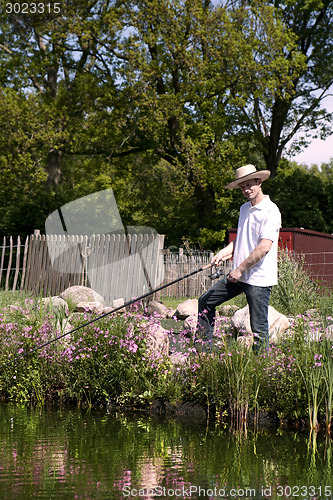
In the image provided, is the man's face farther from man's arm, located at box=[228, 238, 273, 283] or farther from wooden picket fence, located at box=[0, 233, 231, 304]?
wooden picket fence, located at box=[0, 233, 231, 304]

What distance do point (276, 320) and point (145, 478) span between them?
4.44 m

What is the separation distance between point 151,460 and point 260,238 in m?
2.29

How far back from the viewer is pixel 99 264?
14320 mm

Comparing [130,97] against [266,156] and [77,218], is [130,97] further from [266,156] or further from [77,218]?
[266,156]

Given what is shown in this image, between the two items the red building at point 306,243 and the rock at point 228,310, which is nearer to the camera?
the rock at point 228,310

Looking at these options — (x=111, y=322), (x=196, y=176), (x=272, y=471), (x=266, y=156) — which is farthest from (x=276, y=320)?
(x=266, y=156)

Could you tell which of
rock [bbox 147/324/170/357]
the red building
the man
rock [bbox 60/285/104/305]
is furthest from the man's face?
the red building

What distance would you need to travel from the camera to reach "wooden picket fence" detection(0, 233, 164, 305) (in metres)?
13.5

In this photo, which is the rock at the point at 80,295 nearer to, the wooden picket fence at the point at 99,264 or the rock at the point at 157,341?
the wooden picket fence at the point at 99,264

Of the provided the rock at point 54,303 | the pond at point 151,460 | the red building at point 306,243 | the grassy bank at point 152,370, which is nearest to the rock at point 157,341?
the grassy bank at point 152,370

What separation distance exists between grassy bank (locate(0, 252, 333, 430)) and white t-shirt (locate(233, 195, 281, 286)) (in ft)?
1.59

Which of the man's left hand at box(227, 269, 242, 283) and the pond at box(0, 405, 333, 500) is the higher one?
the man's left hand at box(227, 269, 242, 283)

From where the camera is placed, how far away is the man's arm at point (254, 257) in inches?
225

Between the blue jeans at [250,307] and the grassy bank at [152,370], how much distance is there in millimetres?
142
